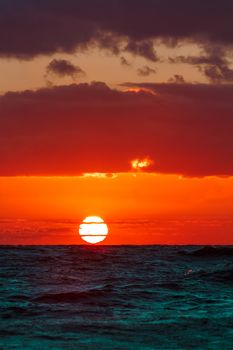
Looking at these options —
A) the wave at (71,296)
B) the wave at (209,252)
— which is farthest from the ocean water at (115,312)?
the wave at (209,252)

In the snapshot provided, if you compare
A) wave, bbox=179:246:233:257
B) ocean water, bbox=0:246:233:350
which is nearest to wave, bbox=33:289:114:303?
ocean water, bbox=0:246:233:350

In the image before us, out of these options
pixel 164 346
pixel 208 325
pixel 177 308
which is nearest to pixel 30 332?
pixel 164 346

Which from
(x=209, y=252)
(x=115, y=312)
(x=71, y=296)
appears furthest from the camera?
(x=209, y=252)

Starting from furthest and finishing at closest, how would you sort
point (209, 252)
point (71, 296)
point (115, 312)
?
1. point (209, 252)
2. point (71, 296)
3. point (115, 312)

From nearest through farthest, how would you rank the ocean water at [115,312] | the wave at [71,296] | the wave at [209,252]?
the ocean water at [115,312], the wave at [71,296], the wave at [209,252]

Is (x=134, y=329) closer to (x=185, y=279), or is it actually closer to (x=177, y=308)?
(x=177, y=308)

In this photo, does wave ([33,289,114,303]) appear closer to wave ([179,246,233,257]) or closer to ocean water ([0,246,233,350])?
ocean water ([0,246,233,350])

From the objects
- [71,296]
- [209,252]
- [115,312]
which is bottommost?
[115,312]

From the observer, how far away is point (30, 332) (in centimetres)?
2348

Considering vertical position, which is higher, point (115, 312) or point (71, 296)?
point (71, 296)

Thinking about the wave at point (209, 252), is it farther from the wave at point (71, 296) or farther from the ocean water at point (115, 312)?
the wave at point (71, 296)

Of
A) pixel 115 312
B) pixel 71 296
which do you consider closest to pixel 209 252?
pixel 71 296

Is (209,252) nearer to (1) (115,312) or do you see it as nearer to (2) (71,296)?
(2) (71,296)

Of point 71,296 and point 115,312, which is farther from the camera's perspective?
Result: point 71,296
